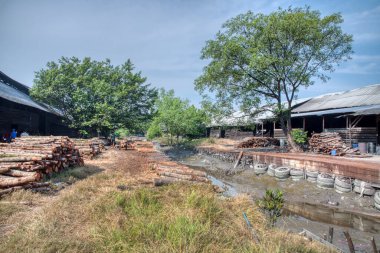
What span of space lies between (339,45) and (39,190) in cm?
2465

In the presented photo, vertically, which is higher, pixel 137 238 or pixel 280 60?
pixel 280 60

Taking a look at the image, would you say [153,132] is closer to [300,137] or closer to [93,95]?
[93,95]

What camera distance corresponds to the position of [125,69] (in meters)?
28.6

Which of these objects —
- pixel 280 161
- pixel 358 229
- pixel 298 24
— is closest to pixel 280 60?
pixel 298 24

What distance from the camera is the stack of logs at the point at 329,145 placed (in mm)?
17266

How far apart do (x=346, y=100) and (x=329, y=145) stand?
7.58 meters

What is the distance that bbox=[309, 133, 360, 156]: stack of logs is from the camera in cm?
1727

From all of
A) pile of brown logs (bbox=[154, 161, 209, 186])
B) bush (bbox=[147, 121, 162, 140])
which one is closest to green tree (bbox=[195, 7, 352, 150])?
pile of brown logs (bbox=[154, 161, 209, 186])

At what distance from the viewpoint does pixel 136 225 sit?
4719 millimetres

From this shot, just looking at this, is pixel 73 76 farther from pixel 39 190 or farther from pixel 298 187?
pixel 298 187

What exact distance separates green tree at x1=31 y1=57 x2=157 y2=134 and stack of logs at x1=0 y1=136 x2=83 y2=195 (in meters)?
12.7

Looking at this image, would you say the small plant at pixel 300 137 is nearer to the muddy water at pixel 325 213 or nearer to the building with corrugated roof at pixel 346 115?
the building with corrugated roof at pixel 346 115

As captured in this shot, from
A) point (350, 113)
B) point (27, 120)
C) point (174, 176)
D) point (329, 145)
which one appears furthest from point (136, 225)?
point (27, 120)

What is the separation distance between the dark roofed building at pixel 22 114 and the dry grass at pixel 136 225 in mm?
13531
